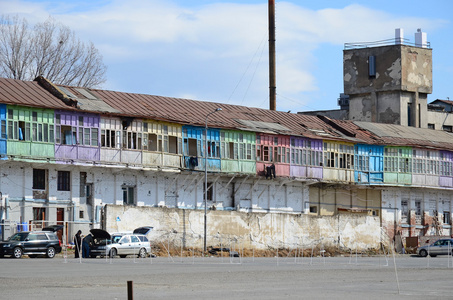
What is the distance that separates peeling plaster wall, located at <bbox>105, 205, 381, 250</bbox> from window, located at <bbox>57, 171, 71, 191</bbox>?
4101 millimetres

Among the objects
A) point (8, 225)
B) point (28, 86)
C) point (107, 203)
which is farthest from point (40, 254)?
point (28, 86)

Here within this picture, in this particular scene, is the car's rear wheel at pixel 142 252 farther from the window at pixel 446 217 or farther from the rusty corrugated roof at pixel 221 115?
the window at pixel 446 217

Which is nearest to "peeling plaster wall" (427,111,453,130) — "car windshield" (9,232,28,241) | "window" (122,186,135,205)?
"window" (122,186,135,205)

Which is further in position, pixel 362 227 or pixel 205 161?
pixel 362 227

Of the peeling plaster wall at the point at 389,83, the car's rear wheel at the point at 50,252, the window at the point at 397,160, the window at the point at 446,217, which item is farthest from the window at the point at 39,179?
the peeling plaster wall at the point at 389,83

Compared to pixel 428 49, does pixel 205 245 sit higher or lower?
lower

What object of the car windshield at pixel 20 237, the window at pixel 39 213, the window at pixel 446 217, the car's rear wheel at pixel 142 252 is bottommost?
the car's rear wheel at pixel 142 252

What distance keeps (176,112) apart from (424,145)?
2384 cm

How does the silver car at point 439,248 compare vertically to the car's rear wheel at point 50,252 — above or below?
below

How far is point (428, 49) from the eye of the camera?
88.0 m

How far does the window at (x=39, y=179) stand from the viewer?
177ft

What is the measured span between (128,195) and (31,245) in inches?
551

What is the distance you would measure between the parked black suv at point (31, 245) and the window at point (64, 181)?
9.21m

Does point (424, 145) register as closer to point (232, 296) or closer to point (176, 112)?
point (176, 112)
